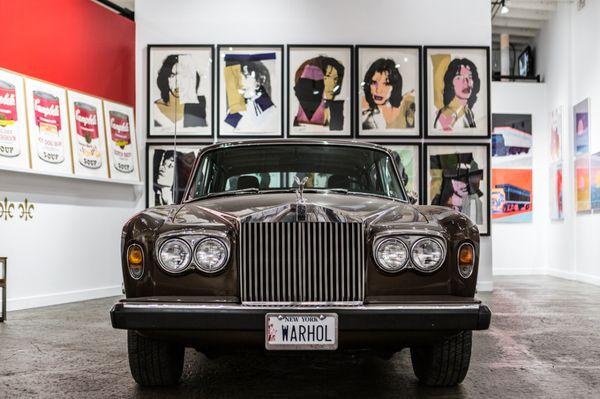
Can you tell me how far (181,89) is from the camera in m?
8.27

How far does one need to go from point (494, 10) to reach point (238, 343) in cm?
1163

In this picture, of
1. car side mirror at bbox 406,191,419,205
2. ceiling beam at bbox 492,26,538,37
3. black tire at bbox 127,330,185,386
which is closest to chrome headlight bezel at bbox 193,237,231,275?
black tire at bbox 127,330,185,386

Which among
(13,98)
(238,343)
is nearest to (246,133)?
(13,98)

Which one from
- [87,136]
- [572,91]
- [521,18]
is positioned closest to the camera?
[87,136]

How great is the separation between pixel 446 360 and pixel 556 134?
10.1 m

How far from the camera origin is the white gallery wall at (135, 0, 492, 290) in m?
8.34

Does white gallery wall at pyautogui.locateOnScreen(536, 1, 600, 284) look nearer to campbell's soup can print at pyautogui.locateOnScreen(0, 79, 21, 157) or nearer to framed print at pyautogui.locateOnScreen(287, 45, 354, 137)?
framed print at pyautogui.locateOnScreen(287, 45, 354, 137)

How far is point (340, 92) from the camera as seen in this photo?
8273 mm

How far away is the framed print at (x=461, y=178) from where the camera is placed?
8328 millimetres

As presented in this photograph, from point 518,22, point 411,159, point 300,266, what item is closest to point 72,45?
point 411,159

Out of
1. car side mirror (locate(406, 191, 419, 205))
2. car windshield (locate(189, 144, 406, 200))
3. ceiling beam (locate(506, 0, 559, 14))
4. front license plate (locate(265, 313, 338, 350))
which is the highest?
ceiling beam (locate(506, 0, 559, 14))

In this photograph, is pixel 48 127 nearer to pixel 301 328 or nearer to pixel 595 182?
pixel 301 328

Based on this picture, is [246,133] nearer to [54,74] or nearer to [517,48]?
[54,74]

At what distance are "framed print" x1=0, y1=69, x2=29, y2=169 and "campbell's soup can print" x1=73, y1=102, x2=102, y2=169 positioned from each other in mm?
855
